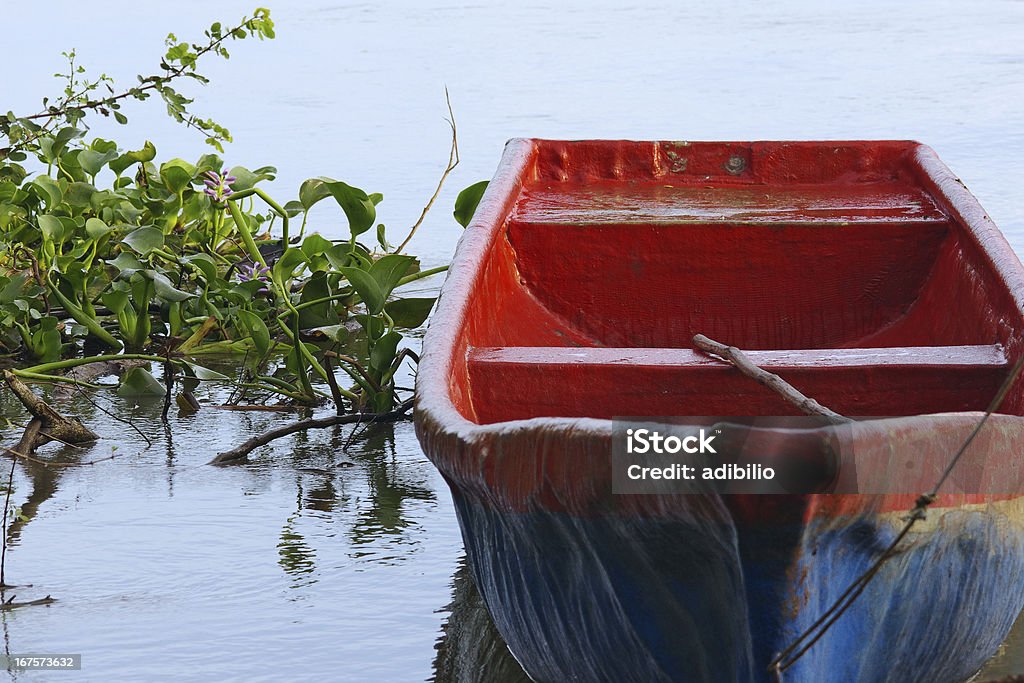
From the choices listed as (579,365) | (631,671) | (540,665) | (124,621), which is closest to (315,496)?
(124,621)

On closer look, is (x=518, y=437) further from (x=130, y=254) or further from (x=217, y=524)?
(x=130, y=254)

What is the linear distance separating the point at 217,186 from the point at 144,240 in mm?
352

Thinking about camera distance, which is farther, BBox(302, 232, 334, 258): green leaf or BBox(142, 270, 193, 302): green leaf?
BBox(302, 232, 334, 258): green leaf

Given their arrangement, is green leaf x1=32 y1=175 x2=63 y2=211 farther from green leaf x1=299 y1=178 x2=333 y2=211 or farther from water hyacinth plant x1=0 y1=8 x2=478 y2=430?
green leaf x1=299 y1=178 x2=333 y2=211

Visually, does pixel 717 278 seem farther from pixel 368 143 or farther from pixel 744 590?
pixel 368 143

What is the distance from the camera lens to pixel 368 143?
606 cm

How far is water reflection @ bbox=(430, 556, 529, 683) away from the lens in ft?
6.01

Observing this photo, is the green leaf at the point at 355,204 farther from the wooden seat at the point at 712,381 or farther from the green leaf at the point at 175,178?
the wooden seat at the point at 712,381

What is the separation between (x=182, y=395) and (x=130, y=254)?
31 centimetres

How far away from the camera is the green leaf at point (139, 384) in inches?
110

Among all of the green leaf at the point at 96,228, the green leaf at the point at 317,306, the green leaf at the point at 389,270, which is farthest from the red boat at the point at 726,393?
the green leaf at the point at 96,228

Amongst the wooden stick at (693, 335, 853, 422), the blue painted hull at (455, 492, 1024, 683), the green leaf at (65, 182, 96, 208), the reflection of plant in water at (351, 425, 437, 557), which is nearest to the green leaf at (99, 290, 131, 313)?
the green leaf at (65, 182, 96, 208)

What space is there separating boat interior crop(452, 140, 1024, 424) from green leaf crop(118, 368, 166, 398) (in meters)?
0.76

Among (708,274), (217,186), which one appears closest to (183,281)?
(217,186)
